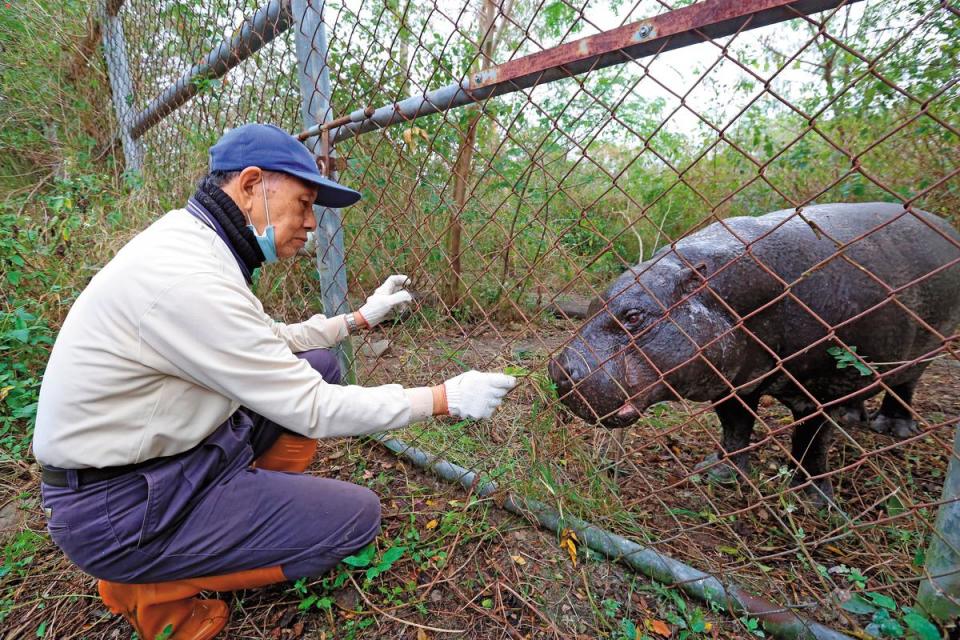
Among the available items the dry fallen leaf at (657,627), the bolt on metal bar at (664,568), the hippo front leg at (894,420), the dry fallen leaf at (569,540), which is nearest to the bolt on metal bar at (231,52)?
the bolt on metal bar at (664,568)

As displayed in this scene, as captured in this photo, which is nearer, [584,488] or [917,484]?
[584,488]

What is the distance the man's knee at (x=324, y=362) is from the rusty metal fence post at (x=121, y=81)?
3.82 metres

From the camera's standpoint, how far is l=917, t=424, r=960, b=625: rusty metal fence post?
1111mm

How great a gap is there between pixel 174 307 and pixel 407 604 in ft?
4.16

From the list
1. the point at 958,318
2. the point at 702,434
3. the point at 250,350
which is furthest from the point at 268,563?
the point at 958,318

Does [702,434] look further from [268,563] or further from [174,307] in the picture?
[174,307]

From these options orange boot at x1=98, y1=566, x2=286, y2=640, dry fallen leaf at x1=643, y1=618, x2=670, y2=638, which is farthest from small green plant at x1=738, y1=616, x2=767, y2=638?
orange boot at x1=98, y1=566, x2=286, y2=640

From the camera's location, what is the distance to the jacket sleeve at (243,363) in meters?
1.39

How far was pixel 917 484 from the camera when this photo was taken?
7.88ft

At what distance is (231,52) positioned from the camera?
8.93 feet

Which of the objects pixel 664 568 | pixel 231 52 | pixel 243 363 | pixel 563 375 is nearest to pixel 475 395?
pixel 563 375

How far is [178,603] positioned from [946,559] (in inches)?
89.8

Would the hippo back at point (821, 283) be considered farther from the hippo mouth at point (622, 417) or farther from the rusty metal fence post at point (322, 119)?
the rusty metal fence post at point (322, 119)

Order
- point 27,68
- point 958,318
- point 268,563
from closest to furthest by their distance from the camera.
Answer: point 268,563 < point 958,318 < point 27,68
